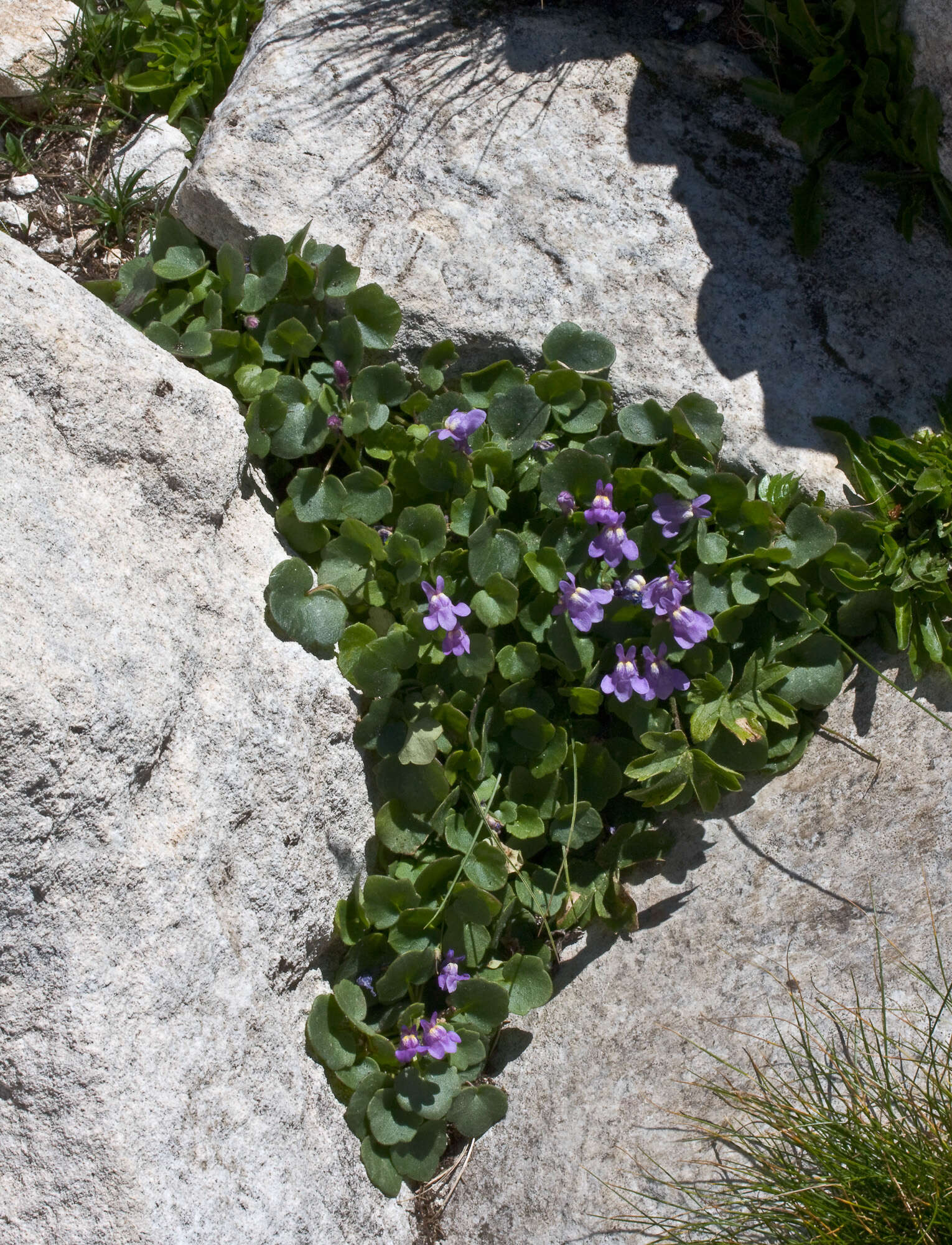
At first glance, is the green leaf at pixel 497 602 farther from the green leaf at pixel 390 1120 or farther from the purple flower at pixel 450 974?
the green leaf at pixel 390 1120

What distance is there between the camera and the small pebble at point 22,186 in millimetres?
3619

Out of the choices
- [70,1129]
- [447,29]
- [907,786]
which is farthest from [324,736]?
[447,29]

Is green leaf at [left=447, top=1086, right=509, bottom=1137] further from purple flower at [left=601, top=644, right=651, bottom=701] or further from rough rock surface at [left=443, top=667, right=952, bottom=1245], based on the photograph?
purple flower at [left=601, top=644, right=651, bottom=701]

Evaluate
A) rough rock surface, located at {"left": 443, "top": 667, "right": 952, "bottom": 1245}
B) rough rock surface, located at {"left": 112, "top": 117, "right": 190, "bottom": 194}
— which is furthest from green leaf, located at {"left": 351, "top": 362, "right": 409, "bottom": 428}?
rough rock surface, located at {"left": 443, "top": 667, "right": 952, "bottom": 1245}

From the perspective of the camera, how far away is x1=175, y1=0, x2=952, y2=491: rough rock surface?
2977 mm

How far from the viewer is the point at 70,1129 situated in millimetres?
2012

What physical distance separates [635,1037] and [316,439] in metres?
1.78

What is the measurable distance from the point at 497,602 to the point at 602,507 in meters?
0.37

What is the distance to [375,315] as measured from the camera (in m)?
2.93

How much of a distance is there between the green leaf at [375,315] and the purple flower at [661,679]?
1.16m

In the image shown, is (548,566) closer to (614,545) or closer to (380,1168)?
(614,545)

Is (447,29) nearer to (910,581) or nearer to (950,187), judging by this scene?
(950,187)

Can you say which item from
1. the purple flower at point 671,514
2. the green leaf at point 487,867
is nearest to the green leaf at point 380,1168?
the green leaf at point 487,867

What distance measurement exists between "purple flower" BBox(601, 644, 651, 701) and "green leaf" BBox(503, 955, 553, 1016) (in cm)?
71
